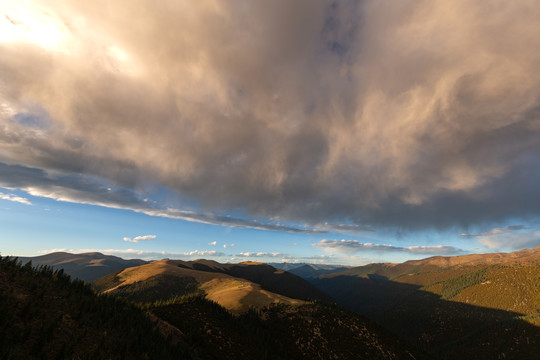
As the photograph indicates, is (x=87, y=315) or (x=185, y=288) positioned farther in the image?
(x=185, y=288)

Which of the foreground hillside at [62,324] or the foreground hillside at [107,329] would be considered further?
the foreground hillside at [107,329]

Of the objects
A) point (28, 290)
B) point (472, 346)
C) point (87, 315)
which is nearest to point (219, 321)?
point (87, 315)

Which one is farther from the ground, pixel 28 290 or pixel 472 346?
pixel 28 290

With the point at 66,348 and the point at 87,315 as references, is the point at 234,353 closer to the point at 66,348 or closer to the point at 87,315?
the point at 87,315

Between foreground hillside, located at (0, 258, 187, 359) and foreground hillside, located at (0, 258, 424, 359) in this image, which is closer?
foreground hillside, located at (0, 258, 187, 359)

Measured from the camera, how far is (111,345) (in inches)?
937

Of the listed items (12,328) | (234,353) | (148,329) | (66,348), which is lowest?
(234,353)

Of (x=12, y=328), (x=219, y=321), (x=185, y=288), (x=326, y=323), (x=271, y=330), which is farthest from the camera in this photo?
(x=185, y=288)

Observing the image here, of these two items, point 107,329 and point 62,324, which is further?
point 107,329

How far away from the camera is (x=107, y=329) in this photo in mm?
26719

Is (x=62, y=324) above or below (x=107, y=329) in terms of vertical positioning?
above

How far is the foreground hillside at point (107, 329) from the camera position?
2038cm

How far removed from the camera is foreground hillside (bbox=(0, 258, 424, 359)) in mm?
20375

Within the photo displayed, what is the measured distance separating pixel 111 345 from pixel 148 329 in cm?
1045
